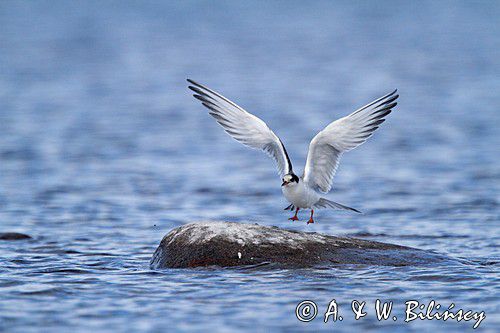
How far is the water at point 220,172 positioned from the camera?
9.31m

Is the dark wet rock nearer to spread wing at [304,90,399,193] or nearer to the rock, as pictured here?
the rock

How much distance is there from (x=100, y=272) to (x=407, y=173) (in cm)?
864

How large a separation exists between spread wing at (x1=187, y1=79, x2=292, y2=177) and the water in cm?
180

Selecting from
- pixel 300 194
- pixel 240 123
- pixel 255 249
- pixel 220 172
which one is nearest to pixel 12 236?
pixel 240 123

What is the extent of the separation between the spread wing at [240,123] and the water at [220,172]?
180 centimetres

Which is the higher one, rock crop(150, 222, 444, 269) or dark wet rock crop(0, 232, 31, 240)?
dark wet rock crop(0, 232, 31, 240)

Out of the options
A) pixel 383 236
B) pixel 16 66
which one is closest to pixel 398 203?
pixel 383 236

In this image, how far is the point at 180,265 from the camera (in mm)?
10297

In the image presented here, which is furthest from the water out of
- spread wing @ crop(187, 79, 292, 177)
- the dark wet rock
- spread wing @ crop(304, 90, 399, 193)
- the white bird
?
spread wing @ crop(187, 79, 292, 177)

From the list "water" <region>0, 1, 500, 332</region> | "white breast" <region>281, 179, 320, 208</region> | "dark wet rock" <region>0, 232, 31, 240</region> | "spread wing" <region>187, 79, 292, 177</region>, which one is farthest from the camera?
"dark wet rock" <region>0, 232, 31, 240</region>

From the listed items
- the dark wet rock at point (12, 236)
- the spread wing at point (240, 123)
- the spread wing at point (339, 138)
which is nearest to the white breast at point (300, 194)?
the spread wing at point (339, 138)

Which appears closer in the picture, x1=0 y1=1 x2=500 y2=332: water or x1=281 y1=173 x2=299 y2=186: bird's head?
x1=0 y1=1 x2=500 y2=332: water

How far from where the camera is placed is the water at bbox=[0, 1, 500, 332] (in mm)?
9312

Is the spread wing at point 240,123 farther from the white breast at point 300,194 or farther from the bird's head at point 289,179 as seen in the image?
the bird's head at point 289,179
